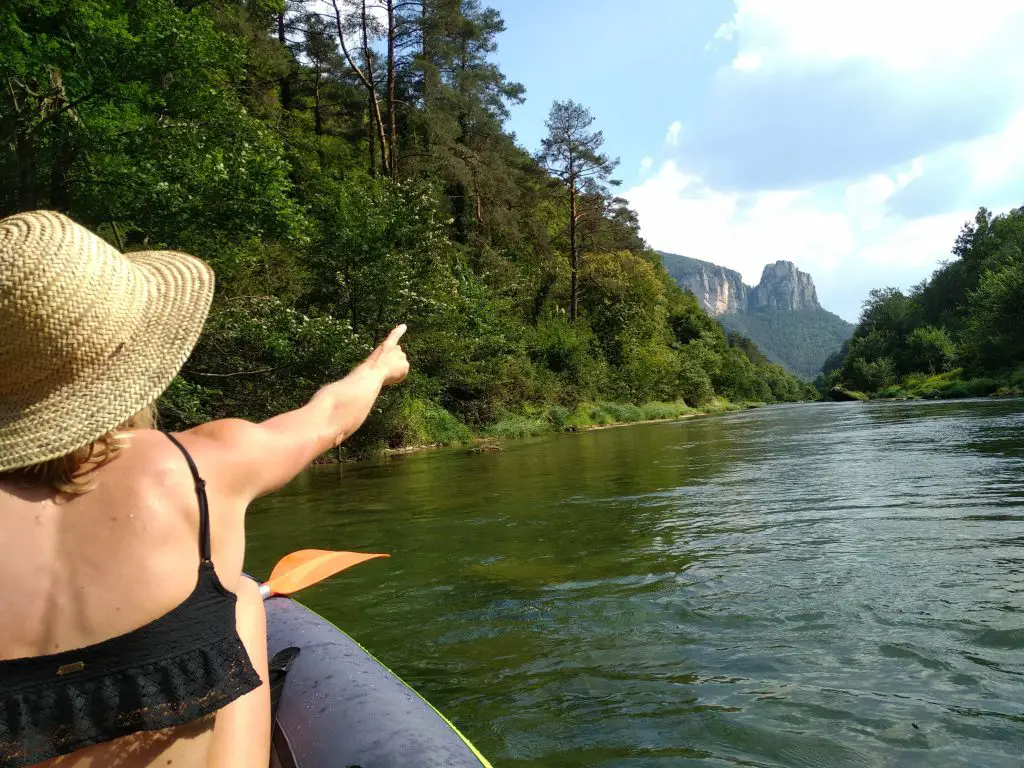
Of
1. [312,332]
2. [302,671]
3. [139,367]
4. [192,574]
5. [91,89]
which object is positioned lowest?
[302,671]

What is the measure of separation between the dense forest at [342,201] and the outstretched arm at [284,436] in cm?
959

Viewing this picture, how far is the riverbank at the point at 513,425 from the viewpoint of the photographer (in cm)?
1752

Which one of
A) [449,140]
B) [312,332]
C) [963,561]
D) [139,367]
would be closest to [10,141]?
[312,332]

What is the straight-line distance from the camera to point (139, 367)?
142cm

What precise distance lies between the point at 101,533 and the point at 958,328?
73.3 metres

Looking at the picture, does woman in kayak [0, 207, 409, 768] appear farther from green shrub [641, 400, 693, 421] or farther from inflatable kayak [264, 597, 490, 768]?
green shrub [641, 400, 693, 421]

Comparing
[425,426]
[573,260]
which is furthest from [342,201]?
[573,260]

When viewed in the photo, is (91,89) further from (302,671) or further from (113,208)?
(302,671)

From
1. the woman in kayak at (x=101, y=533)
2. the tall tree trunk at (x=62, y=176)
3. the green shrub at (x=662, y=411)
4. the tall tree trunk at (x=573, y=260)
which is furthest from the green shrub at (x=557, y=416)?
the woman in kayak at (x=101, y=533)

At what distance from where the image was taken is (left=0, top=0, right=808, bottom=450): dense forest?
35.5 ft

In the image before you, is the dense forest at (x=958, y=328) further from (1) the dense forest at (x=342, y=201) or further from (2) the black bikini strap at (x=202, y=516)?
(2) the black bikini strap at (x=202, y=516)

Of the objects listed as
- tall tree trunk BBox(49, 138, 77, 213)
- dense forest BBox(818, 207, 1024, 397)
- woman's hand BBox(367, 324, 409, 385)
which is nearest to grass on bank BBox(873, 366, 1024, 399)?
dense forest BBox(818, 207, 1024, 397)

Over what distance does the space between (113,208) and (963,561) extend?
11.3 metres

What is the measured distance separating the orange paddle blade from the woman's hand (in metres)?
1.22
